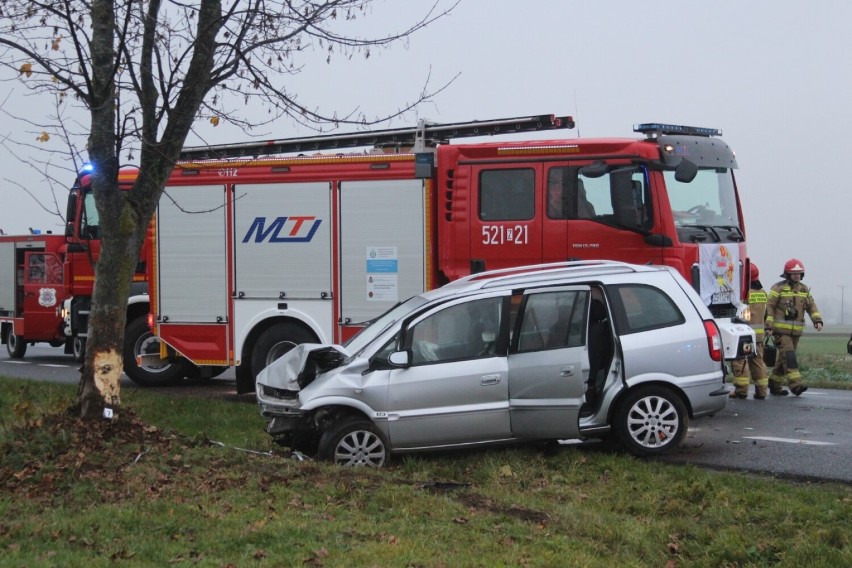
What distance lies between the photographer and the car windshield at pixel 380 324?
9301mm

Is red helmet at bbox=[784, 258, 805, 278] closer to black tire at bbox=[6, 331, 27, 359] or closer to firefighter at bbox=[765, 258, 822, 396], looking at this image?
firefighter at bbox=[765, 258, 822, 396]

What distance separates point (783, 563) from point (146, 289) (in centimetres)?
1127

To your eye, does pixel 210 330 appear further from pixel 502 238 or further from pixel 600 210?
pixel 600 210

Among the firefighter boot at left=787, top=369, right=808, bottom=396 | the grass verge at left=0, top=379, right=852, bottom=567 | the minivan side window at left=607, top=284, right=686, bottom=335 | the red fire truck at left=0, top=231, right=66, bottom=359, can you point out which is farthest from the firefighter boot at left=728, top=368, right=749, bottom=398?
the red fire truck at left=0, top=231, right=66, bottom=359

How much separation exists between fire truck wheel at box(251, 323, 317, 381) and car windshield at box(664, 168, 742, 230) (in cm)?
454

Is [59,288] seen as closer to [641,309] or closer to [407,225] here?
[407,225]

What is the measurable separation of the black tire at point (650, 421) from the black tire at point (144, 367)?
312 inches

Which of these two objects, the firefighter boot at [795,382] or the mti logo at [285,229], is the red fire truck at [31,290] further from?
the firefighter boot at [795,382]

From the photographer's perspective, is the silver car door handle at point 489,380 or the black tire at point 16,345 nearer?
the silver car door handle at point 489,380

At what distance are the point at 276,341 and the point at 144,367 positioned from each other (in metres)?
3.05

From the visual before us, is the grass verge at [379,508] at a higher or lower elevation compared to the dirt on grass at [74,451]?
lower

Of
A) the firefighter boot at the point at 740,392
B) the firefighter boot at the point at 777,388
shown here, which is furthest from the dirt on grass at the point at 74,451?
the firefighter boot at the point at 777,388

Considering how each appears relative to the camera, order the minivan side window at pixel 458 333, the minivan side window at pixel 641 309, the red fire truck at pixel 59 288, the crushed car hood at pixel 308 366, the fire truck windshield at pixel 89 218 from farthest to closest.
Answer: the fire truck windshield at pixel 89 218 < the red fire truck at pixel 59 288 < the minivan side window at pixel 641 309 < the crushed car hood at pixel 308 366 < the minivan side window at pixel 458 333

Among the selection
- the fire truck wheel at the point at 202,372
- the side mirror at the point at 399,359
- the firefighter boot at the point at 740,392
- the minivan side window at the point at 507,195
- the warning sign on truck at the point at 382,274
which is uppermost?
the minivan side window at the point at 507,195
